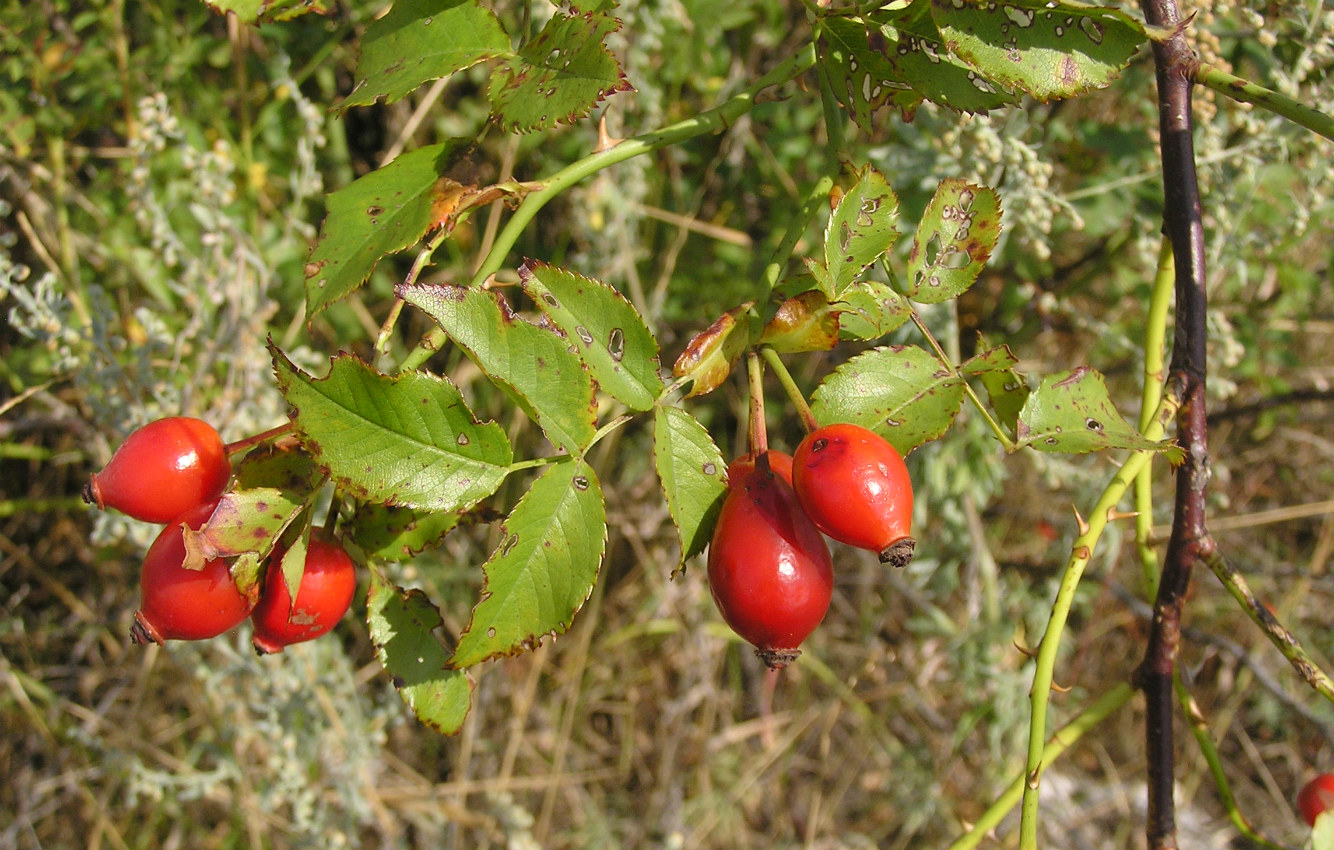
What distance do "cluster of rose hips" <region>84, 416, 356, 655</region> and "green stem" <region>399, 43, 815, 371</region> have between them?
0.21m

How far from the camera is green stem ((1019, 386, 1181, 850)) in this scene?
34.2 inches

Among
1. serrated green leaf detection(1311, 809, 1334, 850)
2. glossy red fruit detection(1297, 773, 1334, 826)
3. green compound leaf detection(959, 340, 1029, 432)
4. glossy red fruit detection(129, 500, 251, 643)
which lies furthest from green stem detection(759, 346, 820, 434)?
glossy red fruit detection(1297, 773, 1334, 826)

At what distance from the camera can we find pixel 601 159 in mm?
885

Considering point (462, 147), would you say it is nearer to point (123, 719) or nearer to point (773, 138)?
point (773, 138)

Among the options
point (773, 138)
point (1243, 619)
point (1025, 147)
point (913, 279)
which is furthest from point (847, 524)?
point (1243, 619)

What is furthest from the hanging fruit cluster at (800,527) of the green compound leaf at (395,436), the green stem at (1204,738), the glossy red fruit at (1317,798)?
the glossy red fruit at (1317,798)

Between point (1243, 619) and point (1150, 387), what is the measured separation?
2641 mm

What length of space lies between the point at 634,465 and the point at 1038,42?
6.40 ft

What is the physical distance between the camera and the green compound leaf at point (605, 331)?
2.70 feet

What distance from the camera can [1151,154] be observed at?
2.01 m

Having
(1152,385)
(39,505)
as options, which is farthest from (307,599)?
(39,505)

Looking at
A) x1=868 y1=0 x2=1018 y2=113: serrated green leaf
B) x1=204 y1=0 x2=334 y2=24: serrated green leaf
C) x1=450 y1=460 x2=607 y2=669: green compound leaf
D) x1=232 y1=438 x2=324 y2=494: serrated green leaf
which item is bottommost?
x1=450 y1=460 x2=607 y2=669: green compound leaf

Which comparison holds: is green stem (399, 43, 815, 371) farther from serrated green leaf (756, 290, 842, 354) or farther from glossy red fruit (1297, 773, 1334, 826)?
glossy red fruit (1297, 773, 1334, 826)

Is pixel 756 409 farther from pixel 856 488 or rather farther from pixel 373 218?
pixel 373 218
